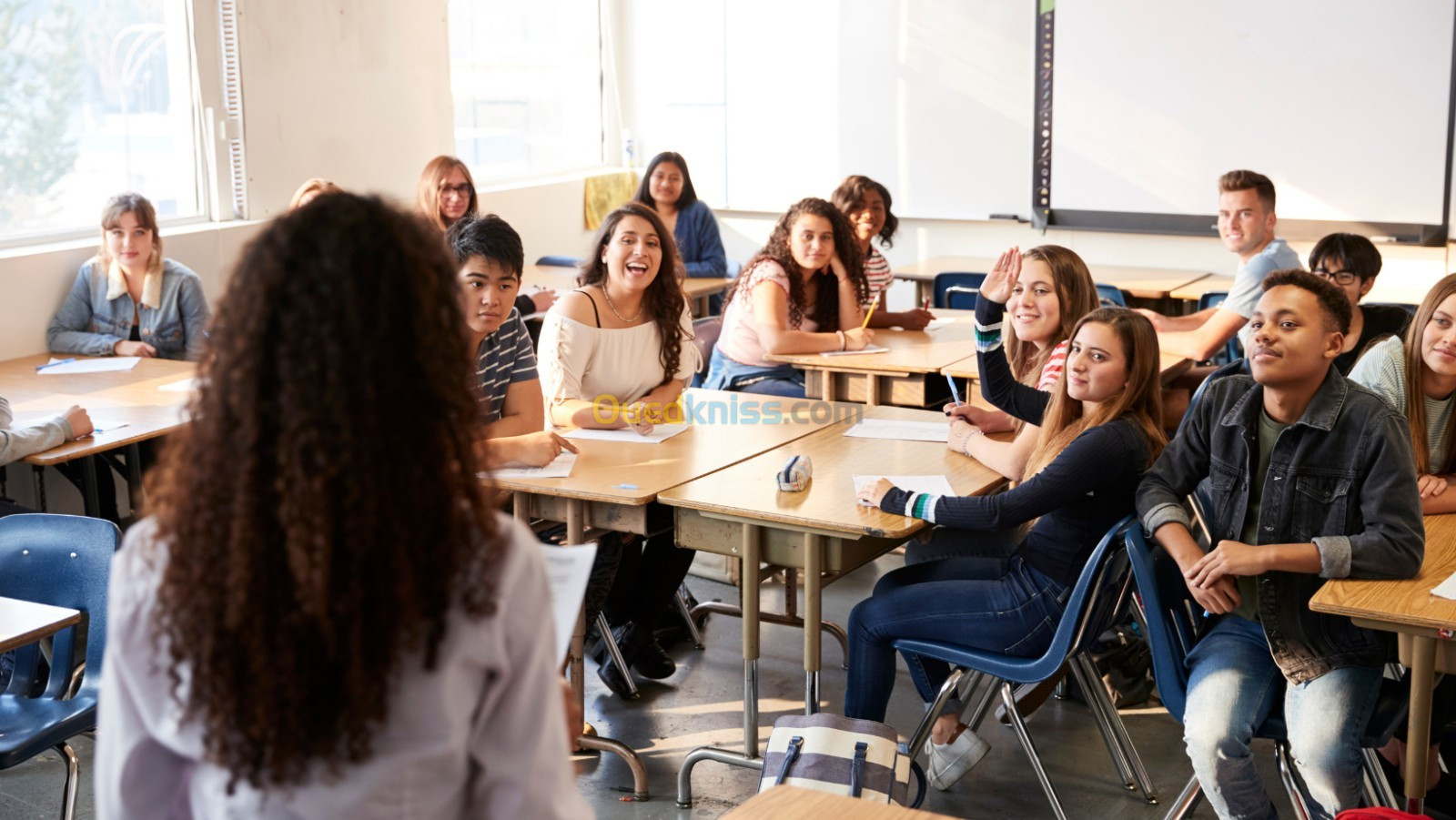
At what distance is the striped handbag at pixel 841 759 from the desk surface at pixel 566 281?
3.93 metres

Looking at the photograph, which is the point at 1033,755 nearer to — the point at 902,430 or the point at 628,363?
the point at 902,430

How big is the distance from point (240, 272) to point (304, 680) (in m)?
0.32

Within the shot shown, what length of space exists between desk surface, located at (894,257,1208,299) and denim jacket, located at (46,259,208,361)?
3399 millimetres

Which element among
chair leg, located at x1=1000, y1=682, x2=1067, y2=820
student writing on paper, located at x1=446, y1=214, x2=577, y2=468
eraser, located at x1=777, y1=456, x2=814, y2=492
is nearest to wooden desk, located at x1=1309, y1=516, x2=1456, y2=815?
chair leg, located at x1=1000, y1=682, x2=1067, y2=820

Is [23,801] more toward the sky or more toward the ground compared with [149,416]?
more toward the ground

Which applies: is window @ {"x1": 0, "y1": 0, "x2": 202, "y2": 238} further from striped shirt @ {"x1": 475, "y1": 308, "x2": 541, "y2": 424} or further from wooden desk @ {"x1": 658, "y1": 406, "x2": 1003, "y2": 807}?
wooden desk @ {"x1": 658, "y1": 406, "x2": 1003, "y2": 807}

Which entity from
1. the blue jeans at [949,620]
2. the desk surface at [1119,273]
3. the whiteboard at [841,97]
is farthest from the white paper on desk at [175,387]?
the whiteboard at [841,97]

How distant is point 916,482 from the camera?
3102 mm

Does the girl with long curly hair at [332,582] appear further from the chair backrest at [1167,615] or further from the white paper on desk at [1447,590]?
the white paper on desk at [1447,590]

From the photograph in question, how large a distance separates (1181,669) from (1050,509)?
40 centimetres

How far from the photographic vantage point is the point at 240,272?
1054mm

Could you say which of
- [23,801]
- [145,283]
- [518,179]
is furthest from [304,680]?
[518,179]

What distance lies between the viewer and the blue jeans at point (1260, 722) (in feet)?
7.76

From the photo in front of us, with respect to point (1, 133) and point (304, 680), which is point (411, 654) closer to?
point (304, 680)
